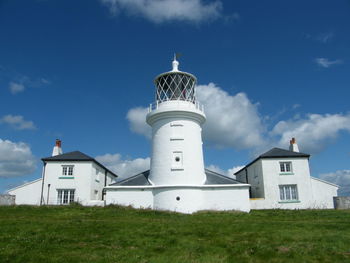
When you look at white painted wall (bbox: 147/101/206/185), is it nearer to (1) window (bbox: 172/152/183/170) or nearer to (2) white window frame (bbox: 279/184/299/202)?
(1) window (bbox: 172/152/183/170)

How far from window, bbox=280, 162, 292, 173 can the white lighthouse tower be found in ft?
27.7

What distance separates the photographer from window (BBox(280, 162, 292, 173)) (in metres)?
28.3

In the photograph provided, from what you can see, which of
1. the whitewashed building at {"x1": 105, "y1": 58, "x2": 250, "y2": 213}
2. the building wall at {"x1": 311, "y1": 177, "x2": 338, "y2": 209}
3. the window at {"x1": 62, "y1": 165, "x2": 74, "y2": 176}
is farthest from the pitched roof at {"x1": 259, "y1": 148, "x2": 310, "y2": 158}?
the window at {"x1": 62, "y1": 165, "x2": 74, "y2": 176}

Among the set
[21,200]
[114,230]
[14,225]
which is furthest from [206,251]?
[21,200]

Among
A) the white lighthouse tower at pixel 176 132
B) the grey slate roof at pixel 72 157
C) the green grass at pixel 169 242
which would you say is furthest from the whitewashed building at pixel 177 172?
the green grass at pixel 169 242

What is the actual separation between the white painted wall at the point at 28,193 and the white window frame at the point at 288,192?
71.3 feet

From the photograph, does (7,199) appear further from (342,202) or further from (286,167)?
(342,202)

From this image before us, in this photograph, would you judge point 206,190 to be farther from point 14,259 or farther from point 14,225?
point 14,259

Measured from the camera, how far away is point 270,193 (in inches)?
1093

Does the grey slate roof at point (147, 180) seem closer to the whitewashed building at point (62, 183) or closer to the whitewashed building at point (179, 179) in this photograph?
the whitewashed building at point (179, 179)

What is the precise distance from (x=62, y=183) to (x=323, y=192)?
2368cm

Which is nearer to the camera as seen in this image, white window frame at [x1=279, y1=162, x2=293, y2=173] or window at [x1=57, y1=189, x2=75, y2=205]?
white window frame at [x1=279, y1=162, x2=293, y2=173]

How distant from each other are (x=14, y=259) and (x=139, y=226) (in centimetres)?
625

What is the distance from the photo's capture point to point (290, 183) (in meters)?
27.9
